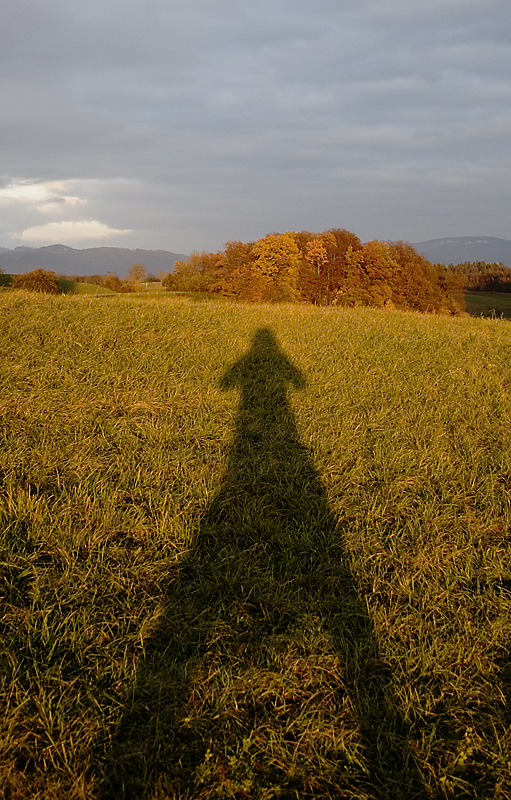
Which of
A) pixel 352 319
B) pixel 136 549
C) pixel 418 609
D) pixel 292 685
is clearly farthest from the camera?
pixel 352 319

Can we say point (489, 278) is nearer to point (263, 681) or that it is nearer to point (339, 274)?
point (339, 274)

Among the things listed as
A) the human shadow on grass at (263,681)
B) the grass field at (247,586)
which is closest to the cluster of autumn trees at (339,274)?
the grass field at (247,586)

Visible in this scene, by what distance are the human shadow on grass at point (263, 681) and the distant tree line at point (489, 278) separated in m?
95.5

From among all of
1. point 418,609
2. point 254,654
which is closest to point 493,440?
point 418,609

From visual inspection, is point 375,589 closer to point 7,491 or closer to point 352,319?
point 7,491

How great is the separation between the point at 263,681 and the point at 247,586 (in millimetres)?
770

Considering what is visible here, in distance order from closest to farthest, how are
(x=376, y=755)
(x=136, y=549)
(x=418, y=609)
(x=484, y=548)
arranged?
(x=376, y=755) < (x=418, y=609) < (x=136, y=549) < (x=484, y=548)

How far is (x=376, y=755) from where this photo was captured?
94.5 inches

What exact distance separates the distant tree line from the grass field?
306 ft

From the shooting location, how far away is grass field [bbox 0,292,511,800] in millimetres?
2361

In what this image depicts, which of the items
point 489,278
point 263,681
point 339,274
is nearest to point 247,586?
point 263,681

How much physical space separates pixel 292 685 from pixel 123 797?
97cm

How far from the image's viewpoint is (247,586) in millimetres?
3443

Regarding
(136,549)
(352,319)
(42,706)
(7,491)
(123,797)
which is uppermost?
(352,319)
